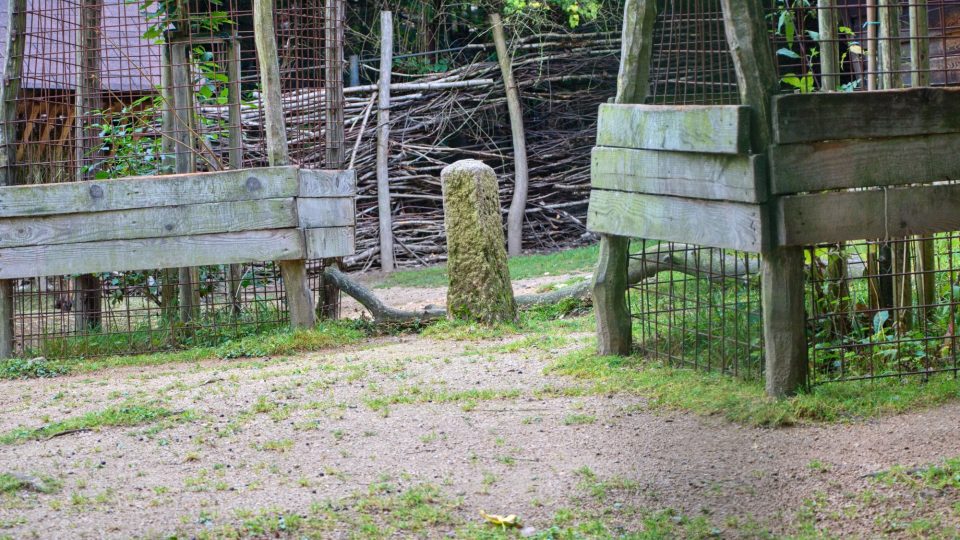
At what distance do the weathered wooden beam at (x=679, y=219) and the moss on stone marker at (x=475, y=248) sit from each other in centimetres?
205

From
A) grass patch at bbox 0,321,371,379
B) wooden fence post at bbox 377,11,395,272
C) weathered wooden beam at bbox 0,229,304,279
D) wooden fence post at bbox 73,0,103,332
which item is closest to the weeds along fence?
grass patch at bbox 0,321,371,379

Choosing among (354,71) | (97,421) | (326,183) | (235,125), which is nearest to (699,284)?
(326,183)

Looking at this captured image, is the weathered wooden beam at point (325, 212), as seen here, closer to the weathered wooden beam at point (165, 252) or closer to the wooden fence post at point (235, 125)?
the weathered wooden beam at point (165, 252)

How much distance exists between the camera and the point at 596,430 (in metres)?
4.80

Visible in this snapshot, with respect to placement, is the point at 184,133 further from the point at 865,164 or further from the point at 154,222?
the point at 865,164

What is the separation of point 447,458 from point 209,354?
3.67m

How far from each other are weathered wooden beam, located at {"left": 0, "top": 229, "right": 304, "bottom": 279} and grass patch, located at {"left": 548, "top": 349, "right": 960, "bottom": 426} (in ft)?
9.67

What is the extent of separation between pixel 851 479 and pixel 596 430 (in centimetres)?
125

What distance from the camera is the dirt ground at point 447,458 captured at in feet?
12.3

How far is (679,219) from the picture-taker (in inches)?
208

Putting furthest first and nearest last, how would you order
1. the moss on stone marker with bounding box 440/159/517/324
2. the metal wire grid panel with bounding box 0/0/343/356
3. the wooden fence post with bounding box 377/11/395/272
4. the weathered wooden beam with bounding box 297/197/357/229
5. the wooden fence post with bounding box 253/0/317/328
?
1. the wooden fence post with bounding box 377/11/395/272
2. the metal wire grid panel with bounding box 0/0/343/356
3. the moss on stone marker with bounding box 440/159/517/324
4. the wooden fence post with bounding box 253/0/317/328
5. the weathered wooden beam with bounding box 297/197/357/229

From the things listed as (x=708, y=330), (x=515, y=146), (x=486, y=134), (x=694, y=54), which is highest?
(x=486, y=134)

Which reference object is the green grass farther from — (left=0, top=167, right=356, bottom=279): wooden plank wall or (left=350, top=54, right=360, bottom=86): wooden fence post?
(left=0, top=167, right=356, bottom=279): wooden plank wall

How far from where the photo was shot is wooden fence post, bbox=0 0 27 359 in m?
8.01
